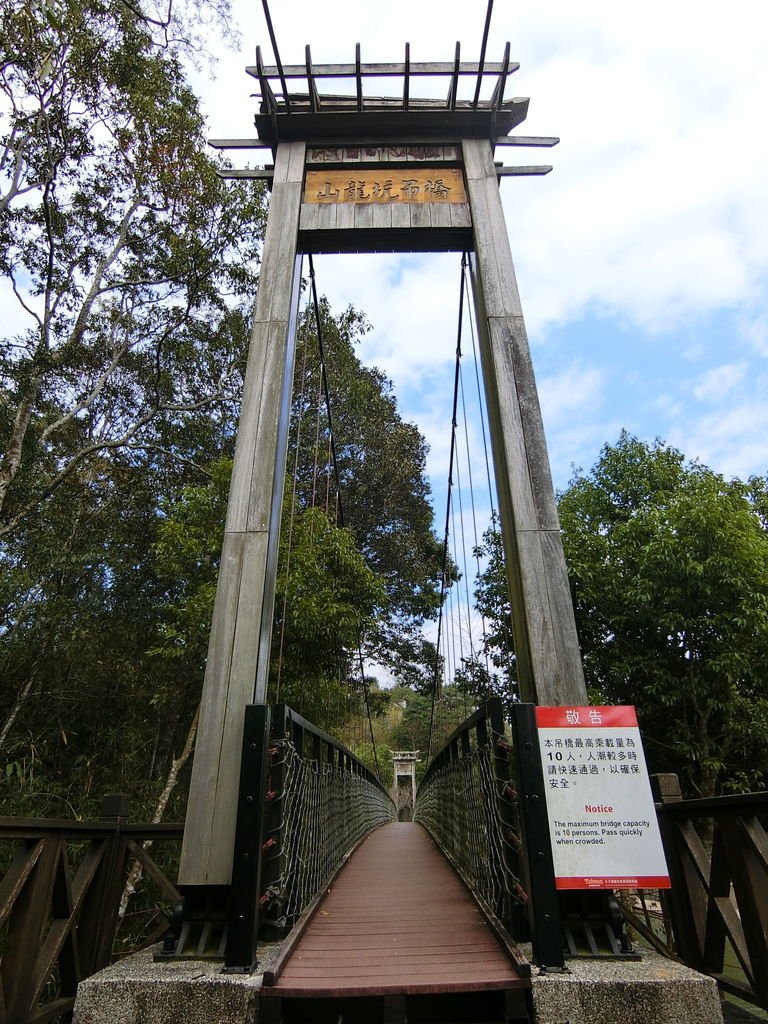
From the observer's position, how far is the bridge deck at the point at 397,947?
4.06ft

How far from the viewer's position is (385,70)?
8.47 feet

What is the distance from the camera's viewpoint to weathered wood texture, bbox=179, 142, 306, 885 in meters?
1.60

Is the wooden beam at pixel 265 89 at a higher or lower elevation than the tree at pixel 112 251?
lower

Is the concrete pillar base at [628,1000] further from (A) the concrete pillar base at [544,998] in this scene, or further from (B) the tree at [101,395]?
(B) the tree at [101,395]

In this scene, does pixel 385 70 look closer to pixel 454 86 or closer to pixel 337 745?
pixel 454 86

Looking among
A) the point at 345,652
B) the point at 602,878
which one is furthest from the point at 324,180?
the point at 345,652

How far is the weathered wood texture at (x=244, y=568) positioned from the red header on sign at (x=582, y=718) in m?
0.88

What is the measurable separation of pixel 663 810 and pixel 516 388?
1.63 metres

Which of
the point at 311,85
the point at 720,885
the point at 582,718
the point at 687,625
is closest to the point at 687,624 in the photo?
the point at 687,625

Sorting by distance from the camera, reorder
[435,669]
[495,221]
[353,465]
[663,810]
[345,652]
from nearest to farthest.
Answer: [663,810] → [495,221] → [345,652] → [353,465] → [435,669]

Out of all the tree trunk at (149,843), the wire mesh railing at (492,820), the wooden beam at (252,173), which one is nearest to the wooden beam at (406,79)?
the wooden beam at (252,173)

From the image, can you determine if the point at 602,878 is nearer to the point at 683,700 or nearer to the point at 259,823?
the point at 259,823

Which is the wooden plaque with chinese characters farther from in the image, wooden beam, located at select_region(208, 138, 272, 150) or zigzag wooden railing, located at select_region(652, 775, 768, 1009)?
zigzag wooden railing, located at select_region(652, 775, 768, 1009)

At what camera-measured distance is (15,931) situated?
5.09 feet
